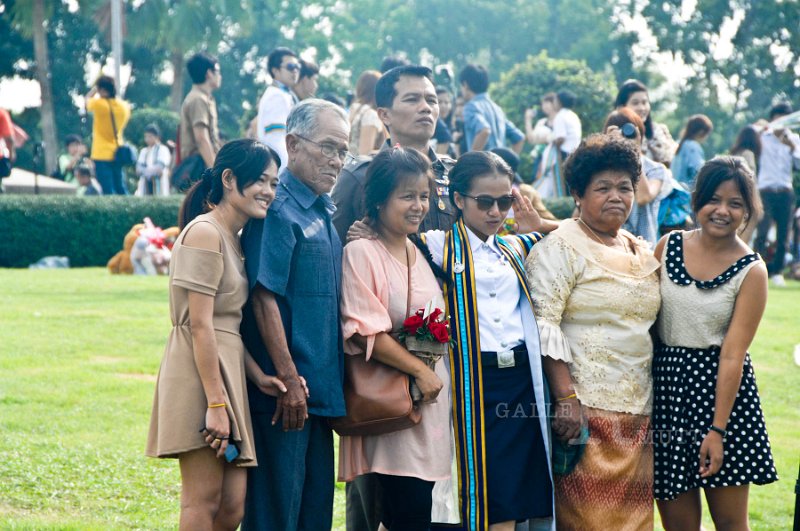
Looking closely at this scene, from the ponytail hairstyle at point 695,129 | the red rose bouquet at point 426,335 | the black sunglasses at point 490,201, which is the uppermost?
the ponytail hairstyle at point 695,129

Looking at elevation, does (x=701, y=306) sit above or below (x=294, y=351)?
above

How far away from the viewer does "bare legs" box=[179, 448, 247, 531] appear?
12.6ft

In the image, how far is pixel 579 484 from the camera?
171 inches

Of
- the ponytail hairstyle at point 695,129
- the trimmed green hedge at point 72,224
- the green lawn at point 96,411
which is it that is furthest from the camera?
the trimmed green hedge at point 72,224

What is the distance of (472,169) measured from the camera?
4.41 metres

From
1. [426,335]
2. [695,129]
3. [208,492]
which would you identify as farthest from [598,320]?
[695,129]

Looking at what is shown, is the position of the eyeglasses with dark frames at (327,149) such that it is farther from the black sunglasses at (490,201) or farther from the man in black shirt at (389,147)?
the black sunglasses at (490,201)

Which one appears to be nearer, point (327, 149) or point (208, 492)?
point (208, 492)

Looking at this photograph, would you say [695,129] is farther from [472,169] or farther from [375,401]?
[375,401]

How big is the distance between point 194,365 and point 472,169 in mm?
1397

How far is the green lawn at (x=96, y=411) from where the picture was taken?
541 centimetres

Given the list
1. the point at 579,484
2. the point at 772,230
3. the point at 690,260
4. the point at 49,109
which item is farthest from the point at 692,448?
the point at 49,109

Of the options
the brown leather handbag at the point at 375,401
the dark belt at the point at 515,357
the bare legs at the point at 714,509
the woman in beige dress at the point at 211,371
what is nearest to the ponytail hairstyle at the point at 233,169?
the woman in beige dress at the point at 211,371

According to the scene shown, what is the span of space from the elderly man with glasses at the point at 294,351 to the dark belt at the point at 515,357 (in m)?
0.58
